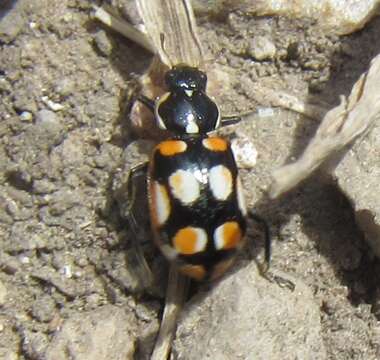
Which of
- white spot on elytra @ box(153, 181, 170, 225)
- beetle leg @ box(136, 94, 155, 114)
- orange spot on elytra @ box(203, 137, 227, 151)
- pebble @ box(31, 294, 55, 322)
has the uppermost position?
beetle leg @ box(136, 94, 155, 114)

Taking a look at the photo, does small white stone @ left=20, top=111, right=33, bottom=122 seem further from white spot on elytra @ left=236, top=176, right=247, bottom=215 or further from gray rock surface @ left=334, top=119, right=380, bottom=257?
gray rock surface @ left=334, top=119, right=380, bottom=257

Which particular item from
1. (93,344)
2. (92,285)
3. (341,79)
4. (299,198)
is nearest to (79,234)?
(92,285)

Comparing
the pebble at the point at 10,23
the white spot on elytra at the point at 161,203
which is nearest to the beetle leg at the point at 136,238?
the white spot on elytra at the point at 161,203

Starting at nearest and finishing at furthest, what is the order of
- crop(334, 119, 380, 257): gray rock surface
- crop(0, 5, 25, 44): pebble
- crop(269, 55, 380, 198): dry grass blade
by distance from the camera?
crop(269, 55, 380, 198): dry grass blade → crop(334, 119, 380, 257): gray rock surface → crop(0, 5, 25, 44): pebble

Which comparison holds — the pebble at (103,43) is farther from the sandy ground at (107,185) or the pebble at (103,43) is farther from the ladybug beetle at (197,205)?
the ladybug beetle at (197,205)

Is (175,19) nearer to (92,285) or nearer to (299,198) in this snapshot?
(299,198)

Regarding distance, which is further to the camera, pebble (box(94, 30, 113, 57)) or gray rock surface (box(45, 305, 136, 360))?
pebble (box(94, 30, 113, 57))

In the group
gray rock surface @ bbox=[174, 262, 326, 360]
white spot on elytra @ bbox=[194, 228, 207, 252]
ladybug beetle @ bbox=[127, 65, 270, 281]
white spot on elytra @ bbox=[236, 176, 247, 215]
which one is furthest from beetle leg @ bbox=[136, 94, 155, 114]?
gray rock surface @ bbox=[174, 262, 326, 360]
